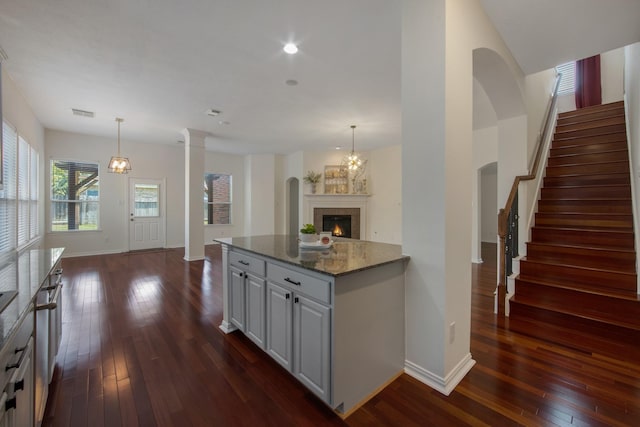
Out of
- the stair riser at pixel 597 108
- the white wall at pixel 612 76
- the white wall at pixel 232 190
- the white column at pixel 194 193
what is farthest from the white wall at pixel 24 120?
the white wall at pixel 612 76

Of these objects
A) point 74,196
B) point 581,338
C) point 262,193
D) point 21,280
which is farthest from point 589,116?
point 74,196

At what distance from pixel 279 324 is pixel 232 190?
744cm

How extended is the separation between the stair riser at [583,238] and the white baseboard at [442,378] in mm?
2283

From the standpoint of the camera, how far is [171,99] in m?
4.23

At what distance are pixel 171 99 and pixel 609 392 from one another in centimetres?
565

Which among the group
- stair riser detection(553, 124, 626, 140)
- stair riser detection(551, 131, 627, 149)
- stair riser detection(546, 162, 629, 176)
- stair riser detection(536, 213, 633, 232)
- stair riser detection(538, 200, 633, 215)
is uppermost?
stair riser detection(553, 124, 626, 140)

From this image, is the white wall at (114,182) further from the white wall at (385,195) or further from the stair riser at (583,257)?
the stair riser at (583,257)

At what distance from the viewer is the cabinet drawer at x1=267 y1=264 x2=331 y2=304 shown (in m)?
1.67

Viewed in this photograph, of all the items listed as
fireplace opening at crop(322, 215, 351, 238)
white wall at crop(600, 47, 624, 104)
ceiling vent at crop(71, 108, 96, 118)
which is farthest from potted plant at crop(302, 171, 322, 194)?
white wall at crop(600, 47, 624, 104)

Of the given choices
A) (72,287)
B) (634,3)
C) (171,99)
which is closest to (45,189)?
(72,287)

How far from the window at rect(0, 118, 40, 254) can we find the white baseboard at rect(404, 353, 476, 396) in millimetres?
4875

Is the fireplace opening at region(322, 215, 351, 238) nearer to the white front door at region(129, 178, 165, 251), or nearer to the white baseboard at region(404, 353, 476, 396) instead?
the white front door at region(129, 178, 165, 251)

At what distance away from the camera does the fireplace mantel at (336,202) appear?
812 centimetres

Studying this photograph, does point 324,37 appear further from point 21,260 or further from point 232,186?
point 232,186
